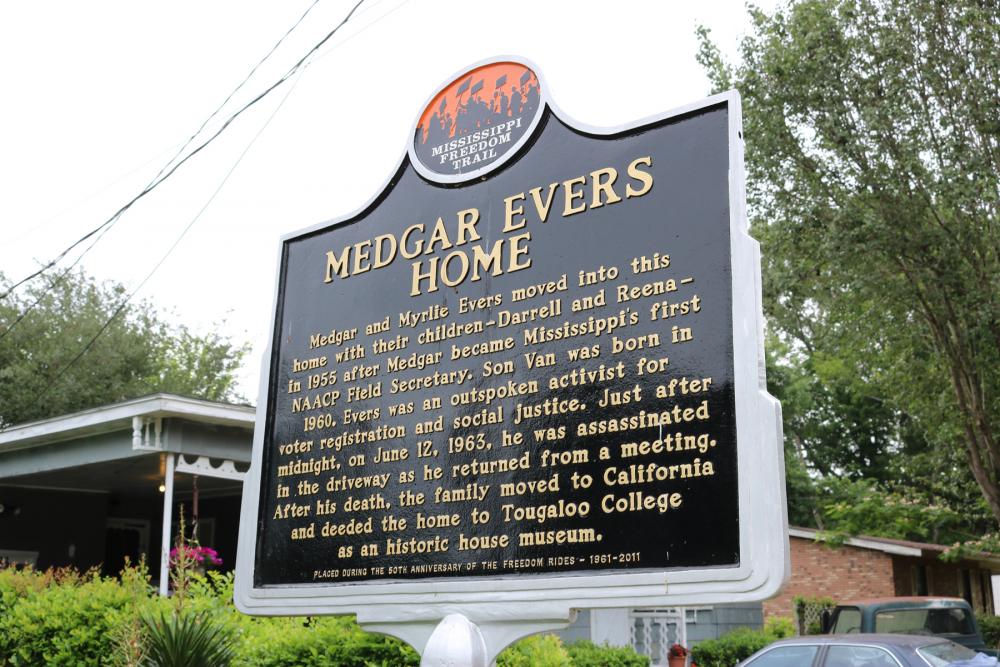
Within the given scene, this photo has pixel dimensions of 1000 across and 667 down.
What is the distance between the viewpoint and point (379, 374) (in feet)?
18.5

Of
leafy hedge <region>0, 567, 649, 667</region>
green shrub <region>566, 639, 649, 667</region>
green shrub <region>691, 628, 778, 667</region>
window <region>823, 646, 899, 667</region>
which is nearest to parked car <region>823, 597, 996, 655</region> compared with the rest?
green shrub <region>566, 639, 649, 667</region>

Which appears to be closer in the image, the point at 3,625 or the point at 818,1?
the point at 3,625

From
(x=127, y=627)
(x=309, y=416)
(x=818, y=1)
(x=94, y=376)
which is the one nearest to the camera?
(x=309, y=416)

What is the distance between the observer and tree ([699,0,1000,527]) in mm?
16406

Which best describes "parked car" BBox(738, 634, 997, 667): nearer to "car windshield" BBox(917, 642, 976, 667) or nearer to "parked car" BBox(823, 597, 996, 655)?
"car windshield" BBox(917, 642, 976, 667)

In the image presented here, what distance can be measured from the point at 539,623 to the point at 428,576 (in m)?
0.70

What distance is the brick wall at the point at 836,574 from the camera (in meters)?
23.8

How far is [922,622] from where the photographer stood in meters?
14.3

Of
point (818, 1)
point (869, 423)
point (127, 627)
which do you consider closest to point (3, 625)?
point (127, 627)

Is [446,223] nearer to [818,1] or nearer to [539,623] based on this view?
[539,623]

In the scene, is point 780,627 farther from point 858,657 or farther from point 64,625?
point 64,625

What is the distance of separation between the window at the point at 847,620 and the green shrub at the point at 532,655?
771 cm

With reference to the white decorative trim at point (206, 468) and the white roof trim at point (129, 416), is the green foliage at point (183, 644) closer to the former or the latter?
the white roof trim at point (129, 416)

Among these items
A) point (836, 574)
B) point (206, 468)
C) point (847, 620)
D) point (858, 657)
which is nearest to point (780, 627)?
point (836, 574)
